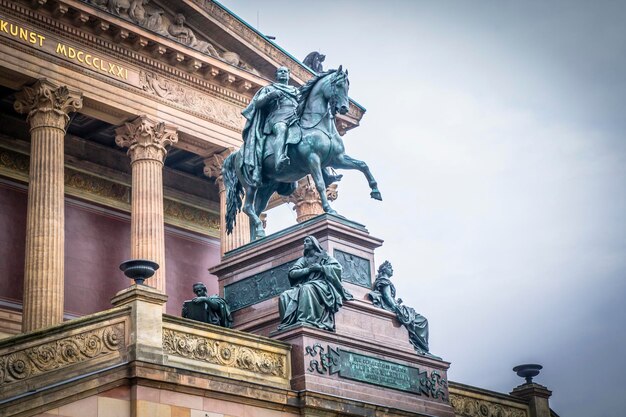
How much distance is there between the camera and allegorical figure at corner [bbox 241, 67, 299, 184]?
2466 cm

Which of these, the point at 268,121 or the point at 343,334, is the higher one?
the point at 268,121

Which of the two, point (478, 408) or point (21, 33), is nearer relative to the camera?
point (478, 408)

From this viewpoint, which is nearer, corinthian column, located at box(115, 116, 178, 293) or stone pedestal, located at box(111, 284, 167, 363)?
stone pedestal, located at box(111, 284, 167, 363)

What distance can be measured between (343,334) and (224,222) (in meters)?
16.6

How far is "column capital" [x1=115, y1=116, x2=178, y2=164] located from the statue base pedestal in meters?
13.2

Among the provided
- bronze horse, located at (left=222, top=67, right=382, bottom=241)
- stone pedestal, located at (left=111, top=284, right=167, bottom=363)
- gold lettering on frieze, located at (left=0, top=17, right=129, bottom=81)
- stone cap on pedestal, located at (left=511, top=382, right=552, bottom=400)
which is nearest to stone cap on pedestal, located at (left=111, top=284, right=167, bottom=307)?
stone pedestal, located at (left=111, top=284, right=167, bottom=363)

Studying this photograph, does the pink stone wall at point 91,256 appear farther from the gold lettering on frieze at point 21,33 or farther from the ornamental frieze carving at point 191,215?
the gold lettering on frieze at point 21,33

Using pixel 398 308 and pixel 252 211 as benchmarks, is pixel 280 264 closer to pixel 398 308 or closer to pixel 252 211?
pixel 252 211

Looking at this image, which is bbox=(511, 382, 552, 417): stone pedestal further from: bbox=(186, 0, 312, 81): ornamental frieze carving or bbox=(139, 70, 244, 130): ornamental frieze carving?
bbox=(186, 0, 312, 81): ornamental frieze carving

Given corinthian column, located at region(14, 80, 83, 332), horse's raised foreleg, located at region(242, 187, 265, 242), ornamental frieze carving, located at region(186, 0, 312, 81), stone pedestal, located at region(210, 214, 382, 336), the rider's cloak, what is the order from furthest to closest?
ornamental frieze carving, located at region(186, 0, 312, 81)
corinthian column, located at region(14, 80, 83, 332)
horse's raised foreleg, located at region(242, 187, 265, 242)
the rider's cloak
stone pedestal, located at region(210, 214, 382, 336)

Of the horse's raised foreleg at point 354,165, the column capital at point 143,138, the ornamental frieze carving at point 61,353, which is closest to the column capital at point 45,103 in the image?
the column capital at point 143,138

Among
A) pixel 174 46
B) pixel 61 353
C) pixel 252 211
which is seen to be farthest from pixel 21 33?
pixel 61 353

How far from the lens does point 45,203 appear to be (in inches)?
1321

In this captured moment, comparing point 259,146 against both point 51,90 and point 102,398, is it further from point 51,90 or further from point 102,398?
point 51,90
